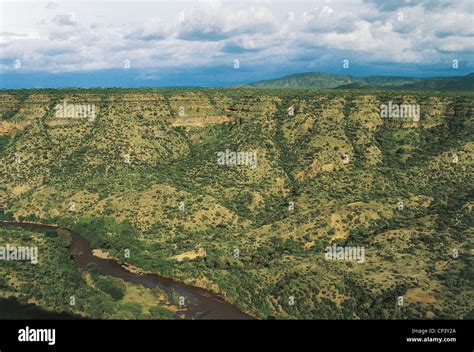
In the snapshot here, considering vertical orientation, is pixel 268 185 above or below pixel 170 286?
above

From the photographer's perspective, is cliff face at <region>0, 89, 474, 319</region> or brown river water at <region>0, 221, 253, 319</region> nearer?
brown river water at <region>0, 221, 253, 319</region>

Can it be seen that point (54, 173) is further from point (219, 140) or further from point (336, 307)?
point (336, 307)

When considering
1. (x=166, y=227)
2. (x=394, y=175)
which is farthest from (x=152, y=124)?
(x=394, y=175)

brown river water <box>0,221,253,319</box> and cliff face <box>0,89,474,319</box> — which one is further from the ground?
cliff face <box>0,89,474,319</box>

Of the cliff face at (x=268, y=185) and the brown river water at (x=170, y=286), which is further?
the cliff face at (x=268, y=185)

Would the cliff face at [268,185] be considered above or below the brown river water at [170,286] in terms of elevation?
above
